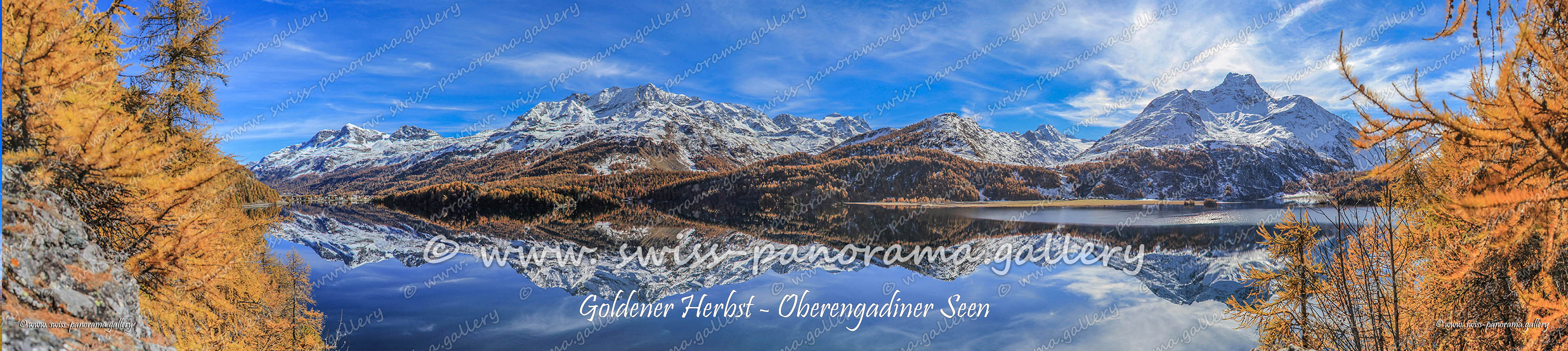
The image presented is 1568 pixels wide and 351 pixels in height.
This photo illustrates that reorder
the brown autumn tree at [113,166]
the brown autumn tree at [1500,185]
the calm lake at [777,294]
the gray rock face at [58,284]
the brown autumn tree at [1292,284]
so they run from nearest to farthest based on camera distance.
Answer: the brown autumn tree at [1500,185] < the gray rock face at [58,284] < the brown autumn tree at [113,166] < the brown autumn tree at [1292,284] < the calm lake at [777,294]

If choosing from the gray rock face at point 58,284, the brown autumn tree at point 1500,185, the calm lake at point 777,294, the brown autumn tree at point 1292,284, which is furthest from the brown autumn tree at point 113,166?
the brown autumn tree at point 1292,284

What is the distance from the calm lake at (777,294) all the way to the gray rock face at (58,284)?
1183 centimetres

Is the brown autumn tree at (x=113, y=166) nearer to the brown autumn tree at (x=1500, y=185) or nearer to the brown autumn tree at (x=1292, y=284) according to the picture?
the brown autumn tree at (x=1500, y=185)

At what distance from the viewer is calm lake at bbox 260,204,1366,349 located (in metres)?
17.8

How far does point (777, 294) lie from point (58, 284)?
834 inches

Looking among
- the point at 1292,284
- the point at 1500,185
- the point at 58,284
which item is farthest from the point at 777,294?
the point at 1500,185

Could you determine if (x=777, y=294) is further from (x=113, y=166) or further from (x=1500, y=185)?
(x=1500, y=185)

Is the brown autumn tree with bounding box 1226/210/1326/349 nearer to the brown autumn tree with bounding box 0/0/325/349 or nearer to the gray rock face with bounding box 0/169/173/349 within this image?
the gray rock face with bounding box 0/169/173/349

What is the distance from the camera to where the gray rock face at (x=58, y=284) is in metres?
4.49

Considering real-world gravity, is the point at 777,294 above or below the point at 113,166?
below

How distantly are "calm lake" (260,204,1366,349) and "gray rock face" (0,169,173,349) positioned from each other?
38.8 feet

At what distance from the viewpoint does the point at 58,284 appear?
5.00 meters

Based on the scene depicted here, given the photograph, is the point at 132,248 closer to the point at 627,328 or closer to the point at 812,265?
the point at 627,328

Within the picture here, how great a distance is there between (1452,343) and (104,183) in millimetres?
16101
